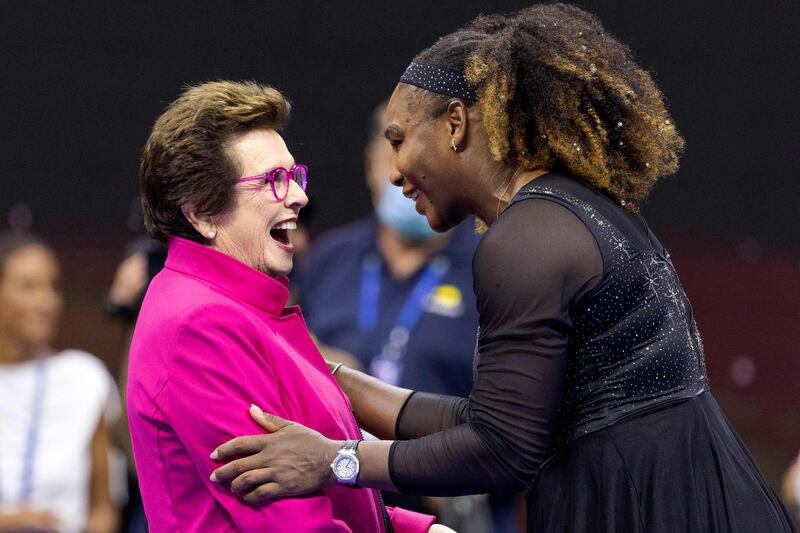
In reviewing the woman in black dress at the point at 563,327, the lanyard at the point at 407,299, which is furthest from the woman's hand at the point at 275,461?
the lanyard at the point at 407,299

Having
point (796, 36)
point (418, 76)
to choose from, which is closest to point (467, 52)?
point (418, 76)

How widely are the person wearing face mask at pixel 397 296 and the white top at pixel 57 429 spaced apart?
0.87 metres

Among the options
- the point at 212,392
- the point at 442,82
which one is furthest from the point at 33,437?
the point at 442,82

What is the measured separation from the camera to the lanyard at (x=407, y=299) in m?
4.25

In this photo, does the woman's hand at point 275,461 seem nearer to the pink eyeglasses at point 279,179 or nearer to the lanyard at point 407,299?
the pink eyeglasses at point 279,179

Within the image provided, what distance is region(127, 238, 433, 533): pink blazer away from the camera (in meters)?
2.07

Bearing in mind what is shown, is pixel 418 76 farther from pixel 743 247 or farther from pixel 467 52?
pixel 743 247

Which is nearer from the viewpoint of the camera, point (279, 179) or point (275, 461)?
point (275, 461)

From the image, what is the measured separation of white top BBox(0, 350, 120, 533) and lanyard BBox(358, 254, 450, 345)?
1053mm

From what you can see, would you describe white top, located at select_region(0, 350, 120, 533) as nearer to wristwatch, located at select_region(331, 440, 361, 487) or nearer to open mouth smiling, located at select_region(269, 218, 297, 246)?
open mouth smiling, located at select_region(269, 218, 297, 246)

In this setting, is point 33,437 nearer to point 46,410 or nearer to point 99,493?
point 46,410

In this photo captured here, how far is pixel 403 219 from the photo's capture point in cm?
439

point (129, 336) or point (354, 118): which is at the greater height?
point (354, 118)

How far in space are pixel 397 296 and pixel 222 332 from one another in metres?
2.26
